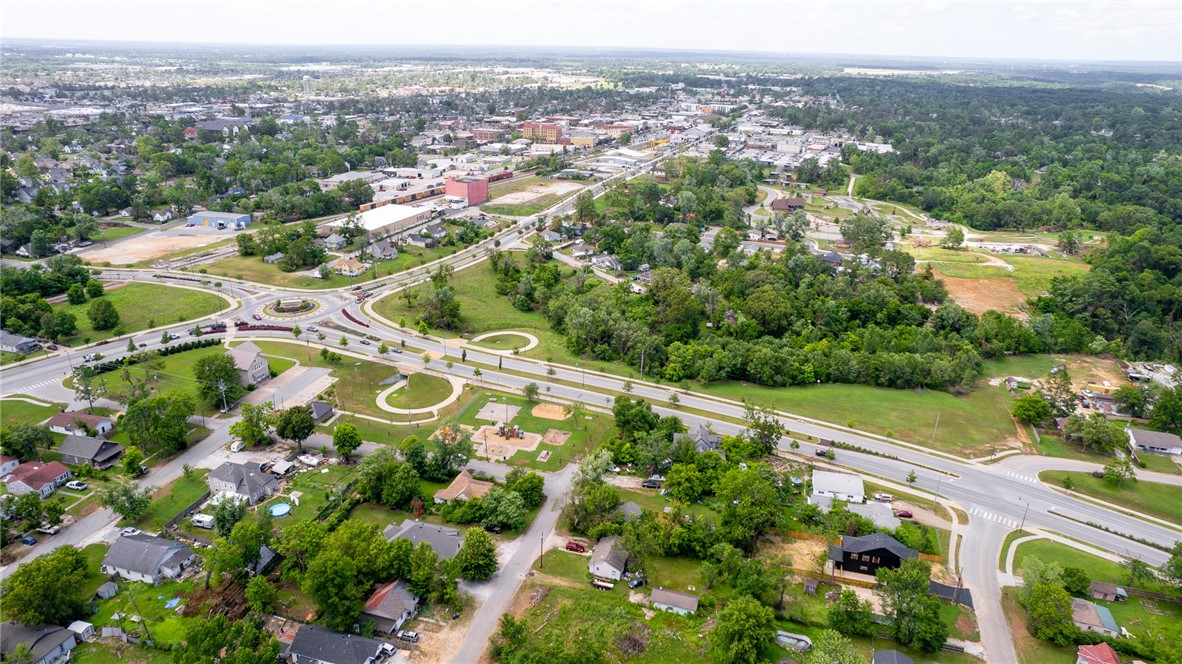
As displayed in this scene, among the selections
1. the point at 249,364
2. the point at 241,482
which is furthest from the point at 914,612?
the point at 249,364

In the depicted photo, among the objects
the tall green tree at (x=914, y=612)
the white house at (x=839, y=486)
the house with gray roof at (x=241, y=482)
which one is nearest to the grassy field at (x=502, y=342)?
the house with gray roof at (x=241, y=482)

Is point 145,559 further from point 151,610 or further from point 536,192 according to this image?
point 536,192

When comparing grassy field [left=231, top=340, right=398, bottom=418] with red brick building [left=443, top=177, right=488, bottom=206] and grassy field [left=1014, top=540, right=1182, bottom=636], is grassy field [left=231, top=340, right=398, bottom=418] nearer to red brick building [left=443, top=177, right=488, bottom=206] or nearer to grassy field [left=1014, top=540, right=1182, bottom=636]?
grassy field [left=1014, top=540, right=1182, bottom=636]

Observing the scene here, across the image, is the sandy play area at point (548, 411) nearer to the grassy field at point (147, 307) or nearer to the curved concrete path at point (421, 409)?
the curved concrete path at point (421, 409)

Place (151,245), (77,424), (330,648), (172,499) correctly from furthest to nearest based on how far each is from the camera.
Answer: (151,245), (77,424), (172,499), (330,648)

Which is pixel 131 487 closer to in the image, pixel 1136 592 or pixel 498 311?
pixel 498 311

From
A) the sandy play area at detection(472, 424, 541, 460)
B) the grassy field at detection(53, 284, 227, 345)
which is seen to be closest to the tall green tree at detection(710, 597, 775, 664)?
the sandy play area at detection(472, 424, 541, 460)
